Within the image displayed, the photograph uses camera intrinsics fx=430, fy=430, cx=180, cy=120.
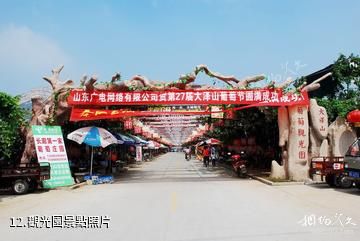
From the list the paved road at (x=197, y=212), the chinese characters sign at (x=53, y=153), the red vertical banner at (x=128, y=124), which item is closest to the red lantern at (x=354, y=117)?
the paved road at (x=197, y=212)

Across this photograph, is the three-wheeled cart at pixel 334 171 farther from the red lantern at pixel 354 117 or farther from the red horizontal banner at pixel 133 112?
the red horizontal banner at pixel 133 112

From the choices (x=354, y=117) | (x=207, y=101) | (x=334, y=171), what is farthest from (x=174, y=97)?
(x=354, y=117)

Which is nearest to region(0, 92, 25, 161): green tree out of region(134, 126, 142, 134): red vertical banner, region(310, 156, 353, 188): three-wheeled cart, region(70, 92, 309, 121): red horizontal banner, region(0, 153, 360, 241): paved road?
region(0, 153, 360, 241): paved road

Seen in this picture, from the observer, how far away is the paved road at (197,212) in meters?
7.52

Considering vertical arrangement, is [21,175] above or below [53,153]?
below

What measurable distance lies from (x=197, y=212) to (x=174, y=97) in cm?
941

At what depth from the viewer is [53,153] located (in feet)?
56.3

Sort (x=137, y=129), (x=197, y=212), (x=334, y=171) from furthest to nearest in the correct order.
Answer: (x=137, y=129) < (x=334, y=171) < (x=197, y=212)

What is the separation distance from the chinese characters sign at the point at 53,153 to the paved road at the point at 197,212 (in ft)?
3.02

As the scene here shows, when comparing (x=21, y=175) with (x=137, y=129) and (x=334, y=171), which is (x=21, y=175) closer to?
(x=334, y=171)

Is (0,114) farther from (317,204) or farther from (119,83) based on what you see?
(317,204)

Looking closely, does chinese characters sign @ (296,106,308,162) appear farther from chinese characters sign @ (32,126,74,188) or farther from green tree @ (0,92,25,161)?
green tree @ (0,92,25,161)

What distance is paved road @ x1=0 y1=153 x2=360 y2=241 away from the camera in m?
7.52


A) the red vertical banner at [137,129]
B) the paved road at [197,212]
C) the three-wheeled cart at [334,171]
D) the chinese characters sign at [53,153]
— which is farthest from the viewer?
the red vertical banner at [137,129]
